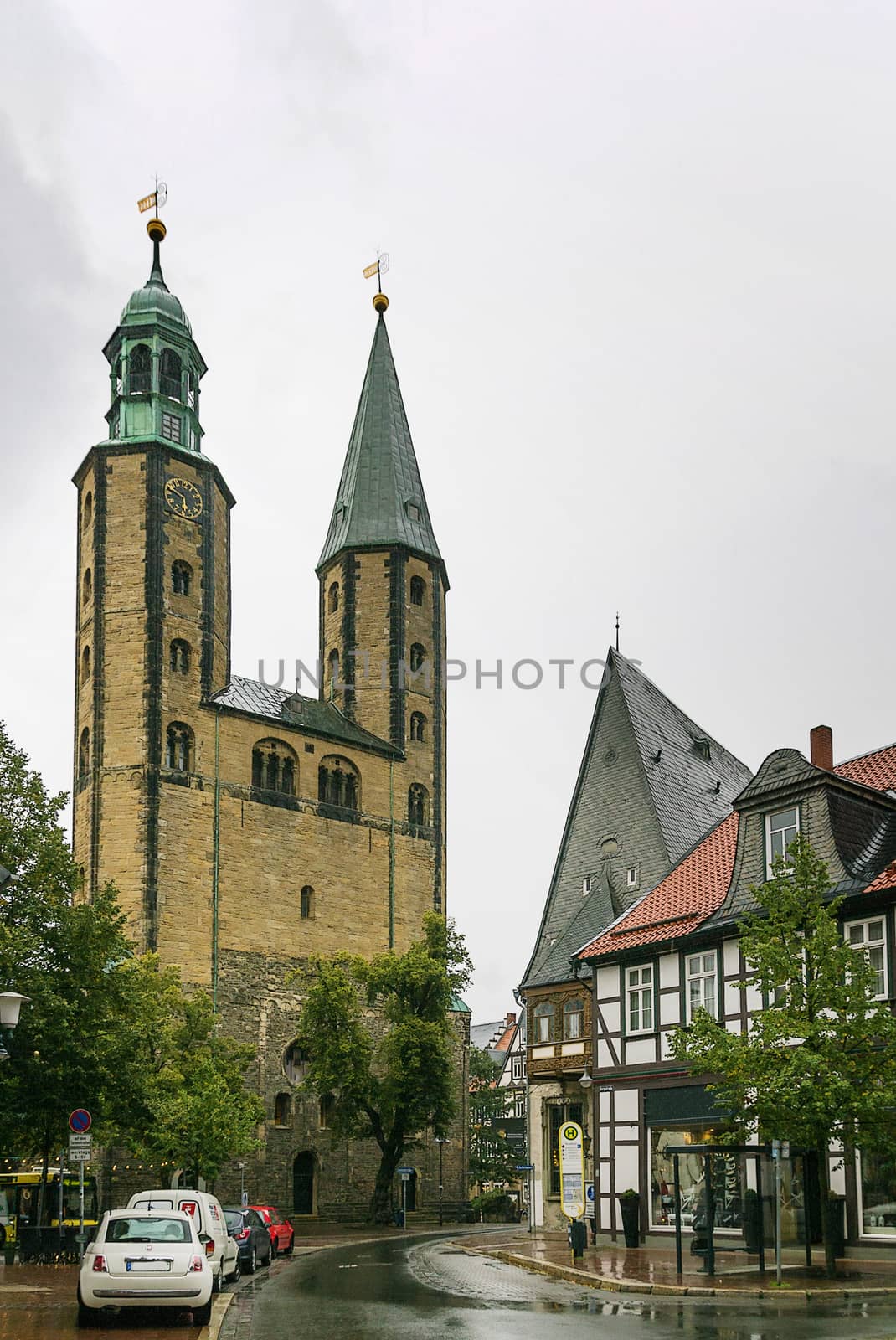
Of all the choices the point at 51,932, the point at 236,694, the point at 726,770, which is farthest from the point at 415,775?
the point at 51,932

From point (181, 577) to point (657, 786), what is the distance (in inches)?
952

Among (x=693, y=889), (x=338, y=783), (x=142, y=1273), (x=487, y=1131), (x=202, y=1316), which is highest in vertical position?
(x=338, y=783)

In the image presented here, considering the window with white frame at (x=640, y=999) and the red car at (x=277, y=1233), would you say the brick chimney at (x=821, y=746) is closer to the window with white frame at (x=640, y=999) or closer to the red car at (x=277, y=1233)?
the window with white frame at (x=640, y=999)

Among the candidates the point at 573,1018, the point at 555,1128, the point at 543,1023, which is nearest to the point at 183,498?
the point at 543,1023

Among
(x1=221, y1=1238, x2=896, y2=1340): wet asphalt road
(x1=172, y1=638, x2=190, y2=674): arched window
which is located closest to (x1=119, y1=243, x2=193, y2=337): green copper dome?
(x1=172, y1=638, x2=190, y2=674): arched window

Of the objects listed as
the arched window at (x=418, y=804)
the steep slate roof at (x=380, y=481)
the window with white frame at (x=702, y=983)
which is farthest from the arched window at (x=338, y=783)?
the window with white frame at (x=702, y=983)

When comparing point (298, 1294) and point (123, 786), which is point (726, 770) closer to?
point (123, 786)

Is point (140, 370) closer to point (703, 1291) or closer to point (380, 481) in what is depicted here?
point (380, 481)

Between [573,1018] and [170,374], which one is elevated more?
[170,374]

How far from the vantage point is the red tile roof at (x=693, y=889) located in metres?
32.0

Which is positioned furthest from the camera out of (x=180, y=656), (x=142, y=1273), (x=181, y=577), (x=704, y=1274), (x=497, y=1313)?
(x=181, y=577)

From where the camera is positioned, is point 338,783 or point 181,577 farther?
point 338,783

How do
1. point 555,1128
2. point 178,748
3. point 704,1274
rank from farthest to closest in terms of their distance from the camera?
point 178,748 < point 555,1128 < point 704,1274

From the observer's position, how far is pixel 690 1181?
3008 cm
